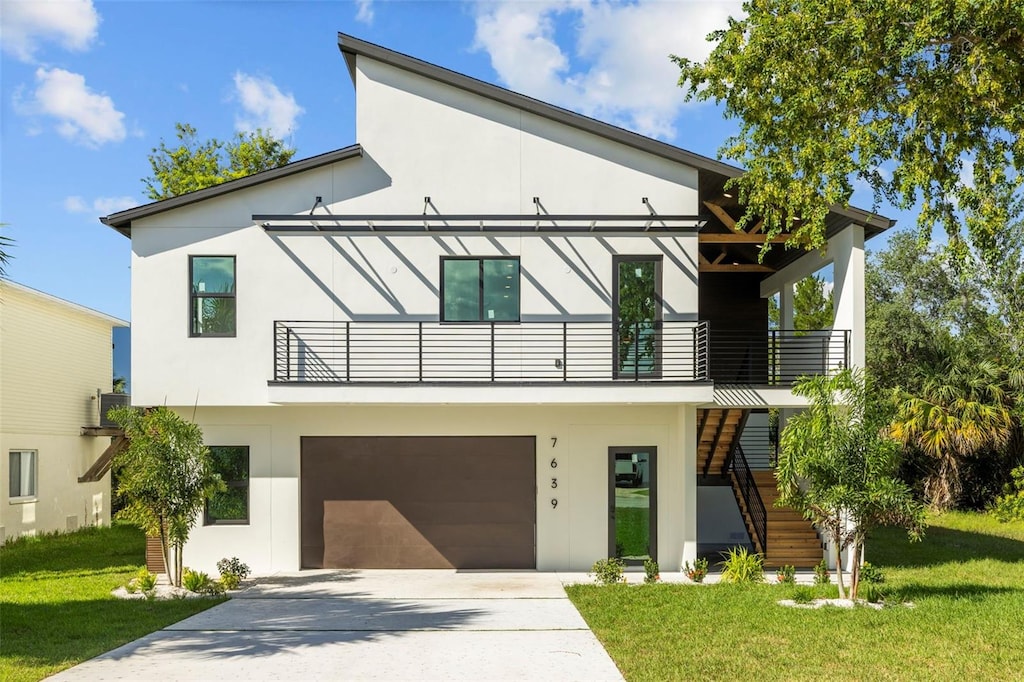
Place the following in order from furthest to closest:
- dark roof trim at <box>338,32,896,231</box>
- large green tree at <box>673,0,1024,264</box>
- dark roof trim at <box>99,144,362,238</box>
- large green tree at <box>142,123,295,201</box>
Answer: large green tree at <box>142,123,295,201</box> < dark roof trim at <box>338,32,896,231</box> < dark roof trim at <box>99,144,362,238</box> < large green tree at <box>673,0,1024,264</box>

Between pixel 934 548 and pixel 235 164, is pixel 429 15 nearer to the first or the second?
pixel 934 548

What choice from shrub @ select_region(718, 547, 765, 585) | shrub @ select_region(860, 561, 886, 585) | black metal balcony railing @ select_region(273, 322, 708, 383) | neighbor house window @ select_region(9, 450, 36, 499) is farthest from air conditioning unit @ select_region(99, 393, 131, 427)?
shrub @ select_region(860, 561, 886, 585)

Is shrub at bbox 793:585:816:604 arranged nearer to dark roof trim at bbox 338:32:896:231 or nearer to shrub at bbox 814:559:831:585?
shrub at bbox 814:559:831:585

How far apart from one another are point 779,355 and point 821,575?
468 cm

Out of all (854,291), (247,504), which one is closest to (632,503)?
(854,291)

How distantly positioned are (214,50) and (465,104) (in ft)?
16.6

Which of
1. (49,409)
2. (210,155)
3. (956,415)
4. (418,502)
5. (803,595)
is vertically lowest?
(803,595)

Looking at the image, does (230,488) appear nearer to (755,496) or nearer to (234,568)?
(234,568)

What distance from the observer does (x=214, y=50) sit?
57.6 feet

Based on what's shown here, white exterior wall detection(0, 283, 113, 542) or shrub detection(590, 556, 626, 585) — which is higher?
white exterior wall detection(0, 283, 113, 542)

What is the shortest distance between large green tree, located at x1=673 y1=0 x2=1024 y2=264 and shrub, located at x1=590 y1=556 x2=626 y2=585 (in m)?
6.43

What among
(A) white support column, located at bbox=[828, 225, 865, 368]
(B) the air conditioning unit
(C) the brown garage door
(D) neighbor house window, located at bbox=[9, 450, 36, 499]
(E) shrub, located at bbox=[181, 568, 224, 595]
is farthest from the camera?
(B) the air conditioning unit

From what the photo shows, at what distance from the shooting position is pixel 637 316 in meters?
17.0

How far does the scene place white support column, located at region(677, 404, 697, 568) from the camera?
16.6 metres
